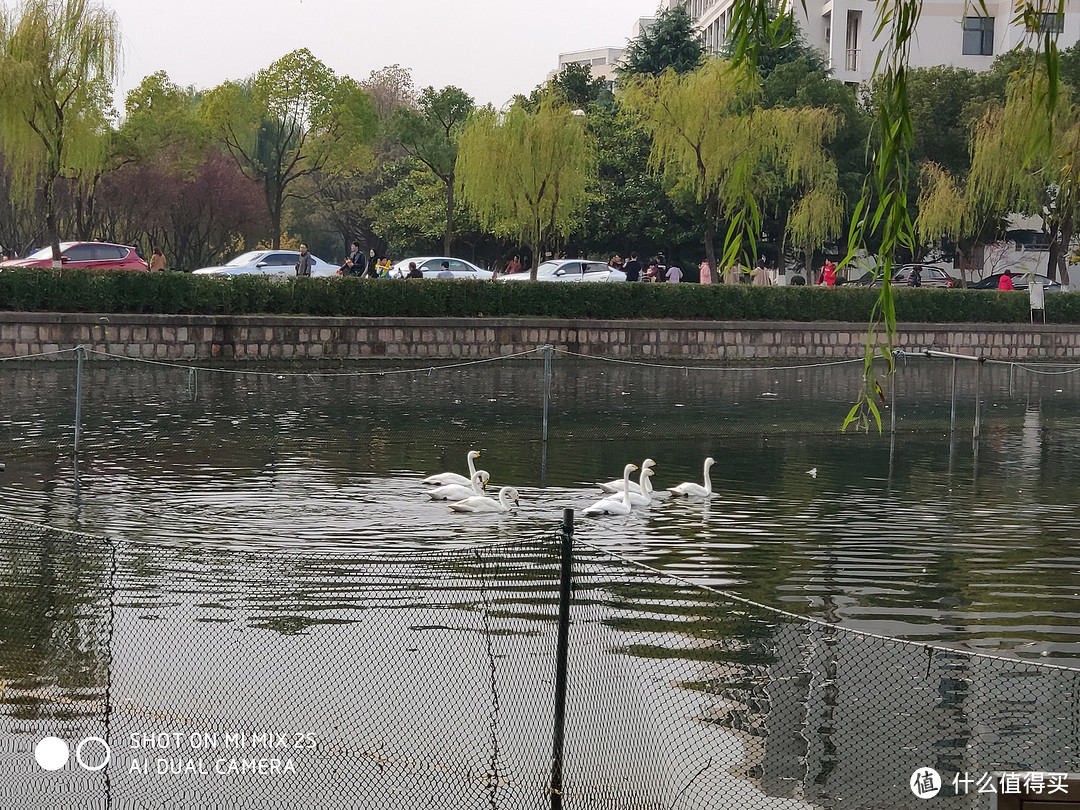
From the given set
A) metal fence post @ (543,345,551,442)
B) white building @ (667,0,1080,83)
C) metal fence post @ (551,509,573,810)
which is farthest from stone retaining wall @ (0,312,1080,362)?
white building @ (667,0,1080,83)

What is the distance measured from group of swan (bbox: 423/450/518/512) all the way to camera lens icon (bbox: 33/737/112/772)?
700 centimetres

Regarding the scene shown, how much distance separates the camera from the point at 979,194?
40.1 metres

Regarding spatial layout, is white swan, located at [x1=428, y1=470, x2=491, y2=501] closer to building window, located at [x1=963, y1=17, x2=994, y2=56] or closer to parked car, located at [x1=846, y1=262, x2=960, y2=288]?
parked car, located at [x1=846, y1=262, x2=960, y2=288]

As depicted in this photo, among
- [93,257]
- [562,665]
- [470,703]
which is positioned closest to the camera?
[562,665]

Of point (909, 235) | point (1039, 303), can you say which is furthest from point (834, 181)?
point (909, 235)

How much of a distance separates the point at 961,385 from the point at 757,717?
2539 cm

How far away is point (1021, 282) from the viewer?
5078 centimetres

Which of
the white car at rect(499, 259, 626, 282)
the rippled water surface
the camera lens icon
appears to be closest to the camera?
the camera lens icon

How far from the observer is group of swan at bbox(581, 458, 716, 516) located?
43.4ft

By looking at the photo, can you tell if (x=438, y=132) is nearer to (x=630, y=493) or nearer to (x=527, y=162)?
(x=527, y=162)

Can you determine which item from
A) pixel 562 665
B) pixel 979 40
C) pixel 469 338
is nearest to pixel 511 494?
pixel 562 665

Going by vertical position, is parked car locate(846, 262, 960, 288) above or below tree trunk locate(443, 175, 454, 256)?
below

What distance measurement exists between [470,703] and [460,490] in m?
6.49

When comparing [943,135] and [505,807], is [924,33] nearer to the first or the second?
[943,135]
